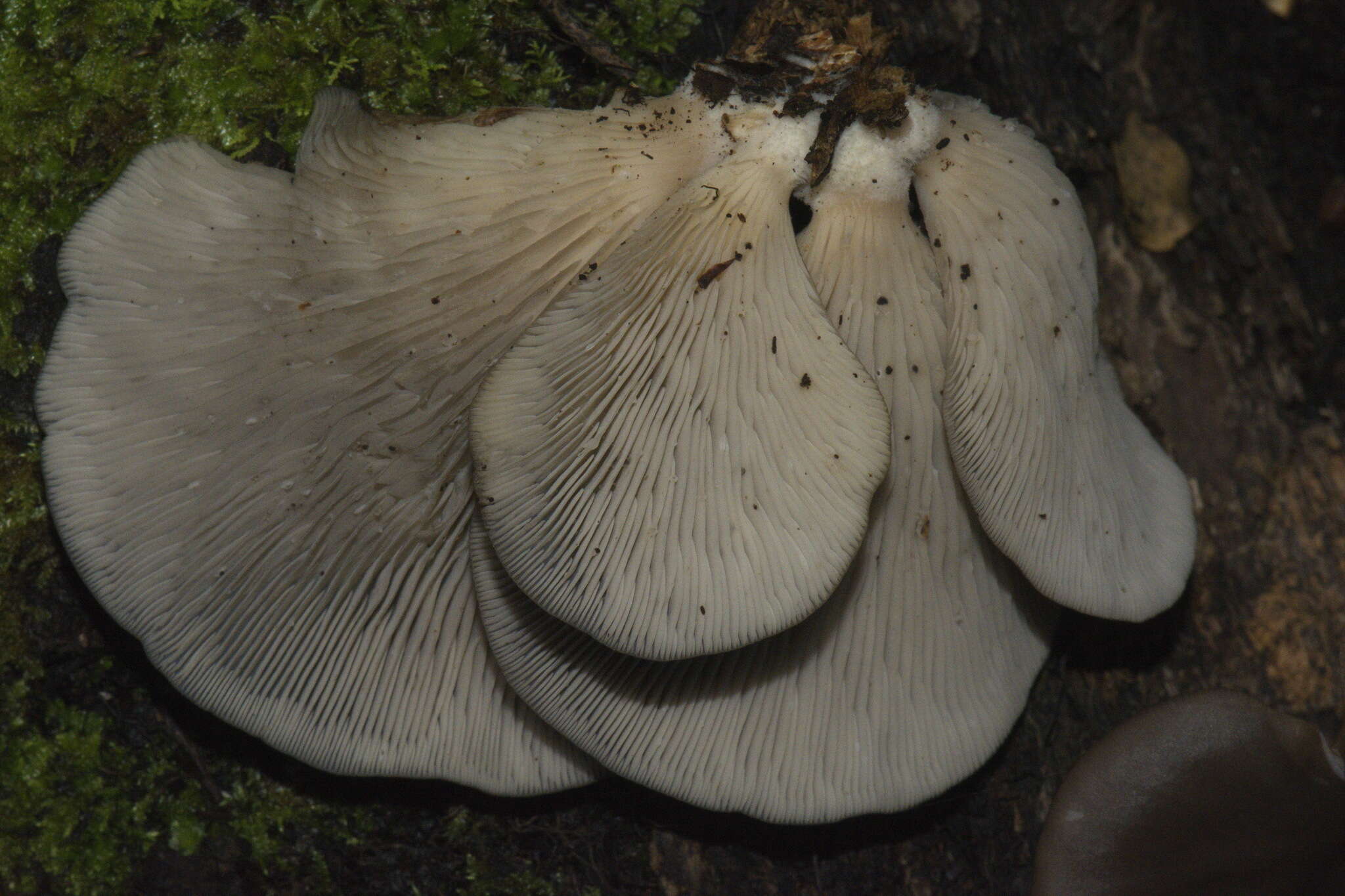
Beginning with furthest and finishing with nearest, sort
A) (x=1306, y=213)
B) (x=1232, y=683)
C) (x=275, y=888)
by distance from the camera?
(x=1306, y=213) < (x=1232, y=683) < (x=275, y=888)

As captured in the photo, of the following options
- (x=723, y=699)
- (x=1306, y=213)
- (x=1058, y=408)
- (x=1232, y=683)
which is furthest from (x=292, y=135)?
(x=1306, y=213)

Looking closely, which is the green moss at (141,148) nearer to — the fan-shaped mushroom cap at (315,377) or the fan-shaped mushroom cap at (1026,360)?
the fan-shaped mushroom cap at (315,377)

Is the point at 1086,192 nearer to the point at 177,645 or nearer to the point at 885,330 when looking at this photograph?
the point at 885,330

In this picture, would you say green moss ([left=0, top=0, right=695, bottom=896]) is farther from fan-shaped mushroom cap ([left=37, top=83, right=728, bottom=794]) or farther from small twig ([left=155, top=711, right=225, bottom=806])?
fan-shaped mushroom cap ([left=37, top=83, right=728, bottom=794])

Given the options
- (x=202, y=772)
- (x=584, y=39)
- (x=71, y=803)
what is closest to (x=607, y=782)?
(x=202, y=772)

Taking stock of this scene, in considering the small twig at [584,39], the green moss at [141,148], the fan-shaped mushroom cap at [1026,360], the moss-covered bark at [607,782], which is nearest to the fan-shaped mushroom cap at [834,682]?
the fan-shaped mushroom cap at [1026,360]

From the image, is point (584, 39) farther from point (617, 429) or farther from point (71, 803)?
point (71, 803)
